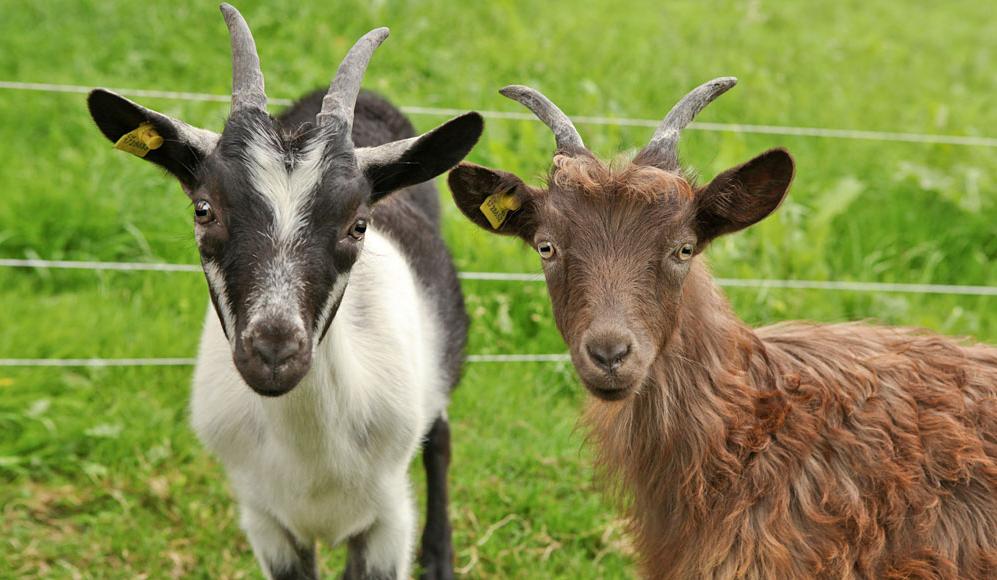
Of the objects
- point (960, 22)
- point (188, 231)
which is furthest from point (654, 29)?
point (188, 231)

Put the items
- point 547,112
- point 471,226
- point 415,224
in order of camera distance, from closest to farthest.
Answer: point 547,112 < point 415,224 < point 471,226

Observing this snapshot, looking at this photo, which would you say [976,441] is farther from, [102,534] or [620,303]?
[102,534]

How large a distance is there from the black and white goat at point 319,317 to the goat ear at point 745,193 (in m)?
0.77

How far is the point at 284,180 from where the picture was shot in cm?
321

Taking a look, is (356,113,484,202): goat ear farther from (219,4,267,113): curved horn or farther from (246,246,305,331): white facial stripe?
(246,246,305,331): white facial stripe

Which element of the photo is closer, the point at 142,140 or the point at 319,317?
the point at 319,317

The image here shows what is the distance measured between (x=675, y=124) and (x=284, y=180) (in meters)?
1.31

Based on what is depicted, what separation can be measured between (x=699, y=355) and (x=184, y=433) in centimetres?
281

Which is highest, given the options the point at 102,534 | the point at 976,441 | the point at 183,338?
the point at 976,441

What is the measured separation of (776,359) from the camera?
12.7 feet

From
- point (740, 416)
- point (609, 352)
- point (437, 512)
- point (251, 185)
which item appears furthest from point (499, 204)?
point (437, 512)

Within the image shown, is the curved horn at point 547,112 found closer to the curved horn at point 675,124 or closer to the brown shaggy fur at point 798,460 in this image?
the curved horn at point 675,124

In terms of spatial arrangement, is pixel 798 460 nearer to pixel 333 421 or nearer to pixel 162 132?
pixel 333 421

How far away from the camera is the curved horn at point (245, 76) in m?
3.40
